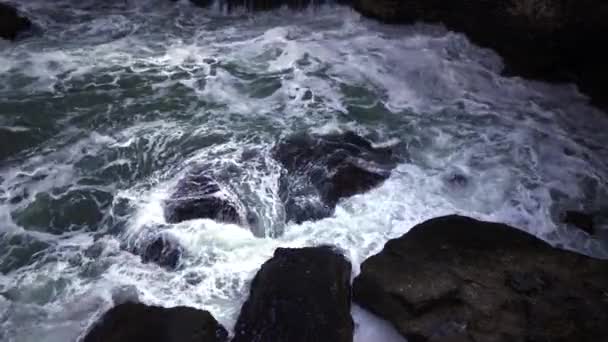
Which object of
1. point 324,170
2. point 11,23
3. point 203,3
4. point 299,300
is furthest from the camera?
point 203,3

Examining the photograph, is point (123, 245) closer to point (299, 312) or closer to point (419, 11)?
point (299, 312)

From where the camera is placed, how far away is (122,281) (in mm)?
5387

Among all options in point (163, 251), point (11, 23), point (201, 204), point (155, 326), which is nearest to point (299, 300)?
point (155, 326)

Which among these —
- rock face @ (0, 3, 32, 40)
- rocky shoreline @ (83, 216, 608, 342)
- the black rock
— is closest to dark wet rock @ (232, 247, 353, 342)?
rocky shoreline @ (83, 216, 608, 342)

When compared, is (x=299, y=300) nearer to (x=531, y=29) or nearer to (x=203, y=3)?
(x=531, y=29)

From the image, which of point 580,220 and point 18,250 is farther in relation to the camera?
point 580,220

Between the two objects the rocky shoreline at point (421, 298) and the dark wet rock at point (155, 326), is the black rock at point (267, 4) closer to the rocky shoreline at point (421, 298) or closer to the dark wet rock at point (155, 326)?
the rocky shoreline at point (421, 298)

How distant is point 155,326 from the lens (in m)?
4.72

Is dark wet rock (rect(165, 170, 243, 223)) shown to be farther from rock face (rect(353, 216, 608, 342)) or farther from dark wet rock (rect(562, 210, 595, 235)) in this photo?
dark wet rock (rect(562, 210, 595, 235))

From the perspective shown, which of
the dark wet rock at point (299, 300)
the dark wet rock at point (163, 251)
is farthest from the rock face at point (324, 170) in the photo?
the dark wet rock at point (163, 251)

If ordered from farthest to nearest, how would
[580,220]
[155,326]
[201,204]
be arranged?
[580,220] < [201,204] < [155,326]

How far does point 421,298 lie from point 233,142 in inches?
150

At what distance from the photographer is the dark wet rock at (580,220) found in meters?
6.16

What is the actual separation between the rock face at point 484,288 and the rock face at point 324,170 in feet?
3.94
